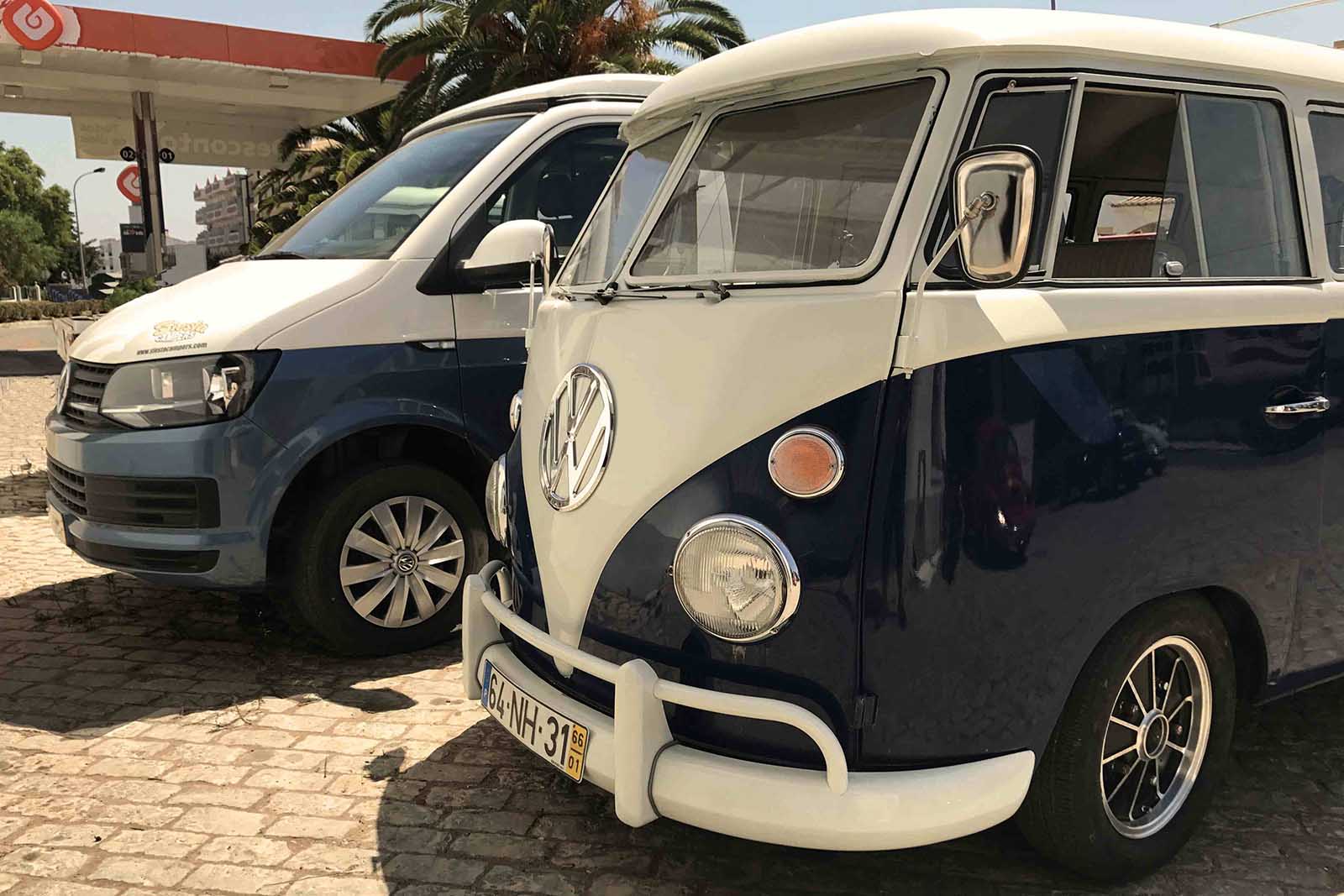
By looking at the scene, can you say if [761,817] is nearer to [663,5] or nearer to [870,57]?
[870,57]

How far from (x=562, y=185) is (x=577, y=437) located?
8.36 feet

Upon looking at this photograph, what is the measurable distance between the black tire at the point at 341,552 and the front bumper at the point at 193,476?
0.66 feet

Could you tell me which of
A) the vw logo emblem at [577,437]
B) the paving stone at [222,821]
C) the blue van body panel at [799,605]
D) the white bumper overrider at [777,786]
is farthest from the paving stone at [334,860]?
the vw logo emblem at [577,437]

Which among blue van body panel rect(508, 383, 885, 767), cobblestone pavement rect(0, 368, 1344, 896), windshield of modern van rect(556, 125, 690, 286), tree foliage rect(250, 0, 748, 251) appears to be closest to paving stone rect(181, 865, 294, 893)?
cobblestone pavement rect(0, 368, 1344, 896)

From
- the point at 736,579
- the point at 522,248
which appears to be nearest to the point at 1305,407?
the point at 736,579

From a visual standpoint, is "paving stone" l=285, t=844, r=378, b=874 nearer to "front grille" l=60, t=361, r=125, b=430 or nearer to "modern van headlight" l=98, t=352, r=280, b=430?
"modern van headlight" l=98, t=352, r=280, b=430

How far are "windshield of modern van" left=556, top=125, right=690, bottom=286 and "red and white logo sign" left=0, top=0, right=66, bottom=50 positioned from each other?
16943 mm

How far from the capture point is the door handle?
10.4 feet

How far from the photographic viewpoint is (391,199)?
5.47 meters

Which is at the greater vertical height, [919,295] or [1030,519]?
[919,295]

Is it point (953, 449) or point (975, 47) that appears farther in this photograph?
point (975, 47)

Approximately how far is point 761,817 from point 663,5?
774 inches

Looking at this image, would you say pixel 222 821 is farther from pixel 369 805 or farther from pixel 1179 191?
pixel 1179 191

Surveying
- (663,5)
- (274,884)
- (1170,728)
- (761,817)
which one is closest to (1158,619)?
(1170,728)
